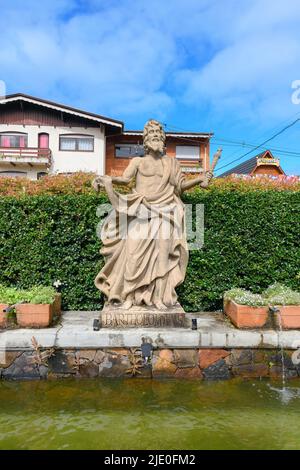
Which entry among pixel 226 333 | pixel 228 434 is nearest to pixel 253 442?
A: pixel 228 434

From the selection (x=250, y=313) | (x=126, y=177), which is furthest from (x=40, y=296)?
(x=250, y=313)

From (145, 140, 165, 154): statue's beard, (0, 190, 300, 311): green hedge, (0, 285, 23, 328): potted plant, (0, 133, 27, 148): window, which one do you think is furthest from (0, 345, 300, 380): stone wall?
(0, 133, 27, 148): window

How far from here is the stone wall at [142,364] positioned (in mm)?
3762

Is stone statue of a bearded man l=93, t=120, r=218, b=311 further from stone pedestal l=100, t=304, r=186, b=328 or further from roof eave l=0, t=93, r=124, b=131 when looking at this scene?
roof eave l=0, t=93, r=124, b=131

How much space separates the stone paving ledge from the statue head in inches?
88.9

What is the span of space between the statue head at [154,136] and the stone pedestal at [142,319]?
2056mm

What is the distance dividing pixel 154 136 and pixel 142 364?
2.76 metres

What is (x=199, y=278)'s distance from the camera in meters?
5.59

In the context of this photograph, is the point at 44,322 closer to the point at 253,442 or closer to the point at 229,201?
the point at 253,442

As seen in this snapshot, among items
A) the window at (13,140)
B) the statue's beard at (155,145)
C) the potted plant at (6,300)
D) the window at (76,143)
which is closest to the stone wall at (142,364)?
the potted plant at (6,300)

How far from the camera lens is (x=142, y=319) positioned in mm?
4254

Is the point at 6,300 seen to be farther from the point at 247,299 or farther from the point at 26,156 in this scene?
the point at 26,156

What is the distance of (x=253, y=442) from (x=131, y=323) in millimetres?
1959

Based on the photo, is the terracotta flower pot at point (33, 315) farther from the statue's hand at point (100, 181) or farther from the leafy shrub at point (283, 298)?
the leafy shrub at point (283, 298)
